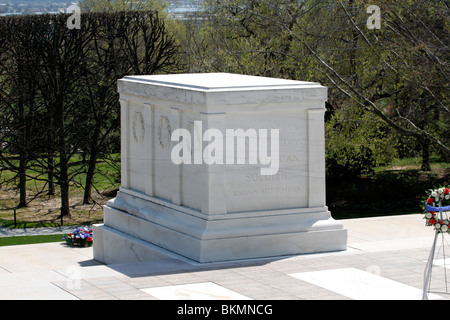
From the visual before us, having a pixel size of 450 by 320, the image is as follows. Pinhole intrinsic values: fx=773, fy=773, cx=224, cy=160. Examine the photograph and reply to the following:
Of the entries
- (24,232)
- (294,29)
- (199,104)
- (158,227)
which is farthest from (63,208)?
(199,104)

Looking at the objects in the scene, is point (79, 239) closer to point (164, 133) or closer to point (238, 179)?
point (164, 133)

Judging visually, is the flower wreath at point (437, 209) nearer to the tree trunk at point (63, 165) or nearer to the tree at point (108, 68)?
the tree trunk at point (63, 165)

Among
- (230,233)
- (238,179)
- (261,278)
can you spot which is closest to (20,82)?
(238,179)

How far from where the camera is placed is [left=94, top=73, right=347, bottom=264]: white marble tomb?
30.4 ft

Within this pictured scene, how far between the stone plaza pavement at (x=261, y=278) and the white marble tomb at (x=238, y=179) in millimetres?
243

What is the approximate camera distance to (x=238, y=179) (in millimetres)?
9438

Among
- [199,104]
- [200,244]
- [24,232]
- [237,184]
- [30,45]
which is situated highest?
[30,45]

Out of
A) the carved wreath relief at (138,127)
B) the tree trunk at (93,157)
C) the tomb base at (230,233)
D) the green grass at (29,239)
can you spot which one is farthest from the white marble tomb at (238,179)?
the tree trunk at (93,157)

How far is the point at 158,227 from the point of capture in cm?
1010

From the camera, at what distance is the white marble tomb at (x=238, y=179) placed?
926 centimetres
